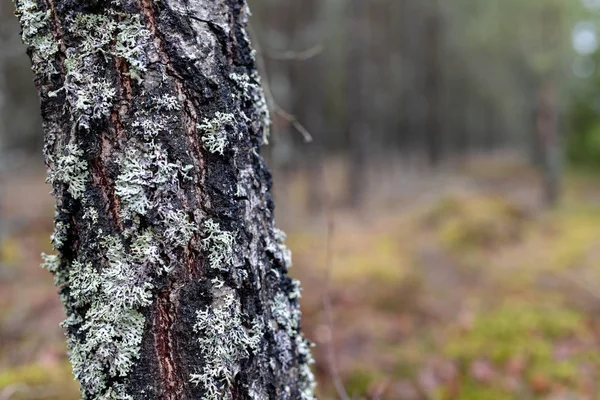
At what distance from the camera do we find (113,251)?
1.08m

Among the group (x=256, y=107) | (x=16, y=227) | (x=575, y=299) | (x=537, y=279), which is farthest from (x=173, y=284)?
(x=16, y=227)

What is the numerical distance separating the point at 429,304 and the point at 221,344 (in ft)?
14.5

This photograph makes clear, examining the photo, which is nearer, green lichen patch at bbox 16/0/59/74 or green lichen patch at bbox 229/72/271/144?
green lichen patch at bbox 16/0/59/74

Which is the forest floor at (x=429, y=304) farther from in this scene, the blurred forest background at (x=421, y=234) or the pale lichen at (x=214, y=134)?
the pale lichen at (x=214, y=134)

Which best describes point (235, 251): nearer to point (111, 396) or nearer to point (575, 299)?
point (111, 396)

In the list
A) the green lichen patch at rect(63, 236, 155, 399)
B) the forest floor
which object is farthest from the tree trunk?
the green lichen patch at rect(63, 236, 155, 399)

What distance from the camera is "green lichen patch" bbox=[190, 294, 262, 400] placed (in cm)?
112

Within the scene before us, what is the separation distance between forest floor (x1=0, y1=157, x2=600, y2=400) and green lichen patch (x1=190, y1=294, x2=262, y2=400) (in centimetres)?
60

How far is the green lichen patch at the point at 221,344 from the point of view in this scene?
44.1 inches

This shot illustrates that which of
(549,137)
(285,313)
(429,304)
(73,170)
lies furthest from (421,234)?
(73,170)

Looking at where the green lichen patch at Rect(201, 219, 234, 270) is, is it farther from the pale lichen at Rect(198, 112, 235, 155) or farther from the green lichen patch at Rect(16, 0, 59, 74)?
the green lichen patch at Rect(16, 0, 59, 74)

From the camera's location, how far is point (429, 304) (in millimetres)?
5188

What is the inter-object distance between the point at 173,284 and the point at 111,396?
289 millimetres

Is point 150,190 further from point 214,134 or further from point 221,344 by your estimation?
point 221,344
